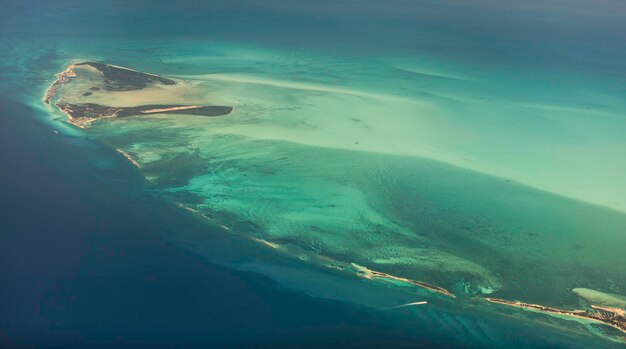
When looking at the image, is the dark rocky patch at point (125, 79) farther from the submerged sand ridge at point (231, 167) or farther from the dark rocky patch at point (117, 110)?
the dark rocky patch at point (117, 110)

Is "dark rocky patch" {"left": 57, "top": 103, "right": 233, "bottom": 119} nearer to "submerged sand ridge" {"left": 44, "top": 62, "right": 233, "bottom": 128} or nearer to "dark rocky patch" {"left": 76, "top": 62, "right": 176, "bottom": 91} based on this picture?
"submerged sand ridge" {"left": 44, "top": 62, "right": 233, "bottom": 128}

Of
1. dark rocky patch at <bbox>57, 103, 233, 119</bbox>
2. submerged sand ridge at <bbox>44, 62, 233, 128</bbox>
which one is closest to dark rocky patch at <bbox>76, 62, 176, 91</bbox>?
submerged sand ridge at <bbox>44, 62, 233, 128</bbox>

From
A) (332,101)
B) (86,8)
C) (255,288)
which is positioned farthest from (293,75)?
(86,8)

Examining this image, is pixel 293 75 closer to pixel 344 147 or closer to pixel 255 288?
pixel 344 147

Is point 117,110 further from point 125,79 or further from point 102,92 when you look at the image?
point 125,79

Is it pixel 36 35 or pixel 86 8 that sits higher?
pixel 86 8

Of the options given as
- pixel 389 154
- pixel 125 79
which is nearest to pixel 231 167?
pixel 389 154

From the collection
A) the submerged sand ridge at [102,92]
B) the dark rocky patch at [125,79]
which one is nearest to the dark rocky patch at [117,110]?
the submerged sand ridge at [102,92]
